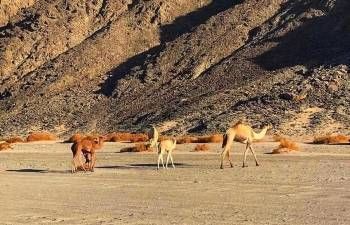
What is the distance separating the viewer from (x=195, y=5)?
70.1 meters

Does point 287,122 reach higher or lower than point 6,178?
higher

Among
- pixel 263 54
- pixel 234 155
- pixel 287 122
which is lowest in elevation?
pixel 234 155

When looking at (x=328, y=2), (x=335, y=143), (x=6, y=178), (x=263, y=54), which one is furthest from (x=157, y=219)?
(x=328, y=2)

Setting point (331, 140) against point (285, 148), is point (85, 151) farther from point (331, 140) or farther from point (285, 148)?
point (331, 140)

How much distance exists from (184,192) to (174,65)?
44.3 meters

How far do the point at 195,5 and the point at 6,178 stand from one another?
51.3m

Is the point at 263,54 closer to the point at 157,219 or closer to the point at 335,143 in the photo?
the point at 335,143

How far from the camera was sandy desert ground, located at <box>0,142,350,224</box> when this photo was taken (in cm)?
1217

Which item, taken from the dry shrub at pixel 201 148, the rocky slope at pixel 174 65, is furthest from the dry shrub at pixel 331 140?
the dry shrub at pixel 201 148

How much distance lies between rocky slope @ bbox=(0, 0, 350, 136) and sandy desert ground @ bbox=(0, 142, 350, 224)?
18.1 meters

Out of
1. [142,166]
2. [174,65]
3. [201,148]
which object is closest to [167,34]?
[174,65]

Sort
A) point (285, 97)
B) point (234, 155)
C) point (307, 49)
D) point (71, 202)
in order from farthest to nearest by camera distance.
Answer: point (307, 49)
point (285, 97)
point (234, 155)
point (71, 202)

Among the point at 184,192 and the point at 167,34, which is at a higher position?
the point at 167,34

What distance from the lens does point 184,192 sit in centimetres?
1582
